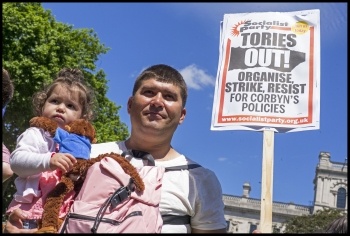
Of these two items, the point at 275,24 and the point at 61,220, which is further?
the point at 275,24

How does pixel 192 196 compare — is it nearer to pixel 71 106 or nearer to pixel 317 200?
pixel 71 106

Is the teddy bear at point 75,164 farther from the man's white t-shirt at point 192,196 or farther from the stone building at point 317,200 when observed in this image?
the stone building at point 317,200

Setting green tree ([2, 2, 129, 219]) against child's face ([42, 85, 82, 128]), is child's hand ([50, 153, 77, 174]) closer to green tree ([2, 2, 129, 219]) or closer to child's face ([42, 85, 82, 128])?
child's face ([42, 85, 82, 128])

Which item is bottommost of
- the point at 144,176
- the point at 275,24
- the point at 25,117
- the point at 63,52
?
the point at 144,176

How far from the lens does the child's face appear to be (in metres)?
2.26

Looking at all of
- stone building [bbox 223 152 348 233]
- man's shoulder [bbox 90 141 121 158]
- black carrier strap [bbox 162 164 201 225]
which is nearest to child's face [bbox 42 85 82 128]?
man's shoulder [bbox 90 141 121 158]

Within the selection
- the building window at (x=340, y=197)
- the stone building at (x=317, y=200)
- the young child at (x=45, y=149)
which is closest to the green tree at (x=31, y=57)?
the young child at (x=45, y=149)

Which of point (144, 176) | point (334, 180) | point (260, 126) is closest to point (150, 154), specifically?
point (144, 176)

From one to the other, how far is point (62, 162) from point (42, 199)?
20 centimetres

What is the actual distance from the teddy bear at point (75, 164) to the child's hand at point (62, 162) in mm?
34

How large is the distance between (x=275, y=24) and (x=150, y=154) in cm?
149

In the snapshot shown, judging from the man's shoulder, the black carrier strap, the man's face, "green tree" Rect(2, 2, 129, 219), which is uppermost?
"green tree" Rect(2, 2, 129, 219)

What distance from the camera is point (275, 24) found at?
3393 millimetres

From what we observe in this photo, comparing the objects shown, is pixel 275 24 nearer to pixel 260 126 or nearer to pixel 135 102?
pixel 260 126
